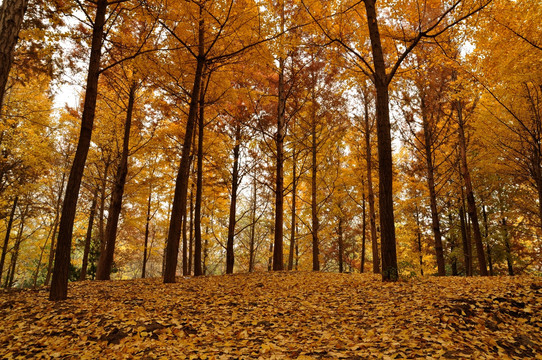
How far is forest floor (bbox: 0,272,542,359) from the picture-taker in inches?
116

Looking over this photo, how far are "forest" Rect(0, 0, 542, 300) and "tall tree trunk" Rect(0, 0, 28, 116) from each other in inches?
0.8

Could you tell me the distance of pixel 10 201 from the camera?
12.6m

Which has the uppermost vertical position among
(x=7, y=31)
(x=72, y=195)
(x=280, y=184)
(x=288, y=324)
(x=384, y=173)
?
(x=7, y=31)

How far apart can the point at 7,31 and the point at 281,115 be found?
753 cm

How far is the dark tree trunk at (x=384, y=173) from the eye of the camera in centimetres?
593

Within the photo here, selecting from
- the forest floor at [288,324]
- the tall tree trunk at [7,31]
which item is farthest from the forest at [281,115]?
the forest floor at [288,324]

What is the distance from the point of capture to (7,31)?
11.5 ft

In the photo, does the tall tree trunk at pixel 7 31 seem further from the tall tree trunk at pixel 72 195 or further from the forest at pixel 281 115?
the tall tree trunk at pixel 72 195

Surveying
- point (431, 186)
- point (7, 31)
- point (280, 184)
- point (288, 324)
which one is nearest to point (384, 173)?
point (288, 324)

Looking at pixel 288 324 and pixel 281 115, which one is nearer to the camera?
pixel 288 324

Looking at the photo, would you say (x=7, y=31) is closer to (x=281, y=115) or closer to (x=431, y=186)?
(x=281, y=115)

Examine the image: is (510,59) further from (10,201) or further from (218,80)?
(10,201)

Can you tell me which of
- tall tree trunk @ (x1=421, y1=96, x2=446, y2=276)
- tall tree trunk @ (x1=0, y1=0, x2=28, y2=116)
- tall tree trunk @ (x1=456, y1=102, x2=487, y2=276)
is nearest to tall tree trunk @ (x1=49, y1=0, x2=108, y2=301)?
tall tree trunk @ (x1=0, y1=0, x2=28, y2=116)

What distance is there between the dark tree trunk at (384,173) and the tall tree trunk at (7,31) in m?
6.13
